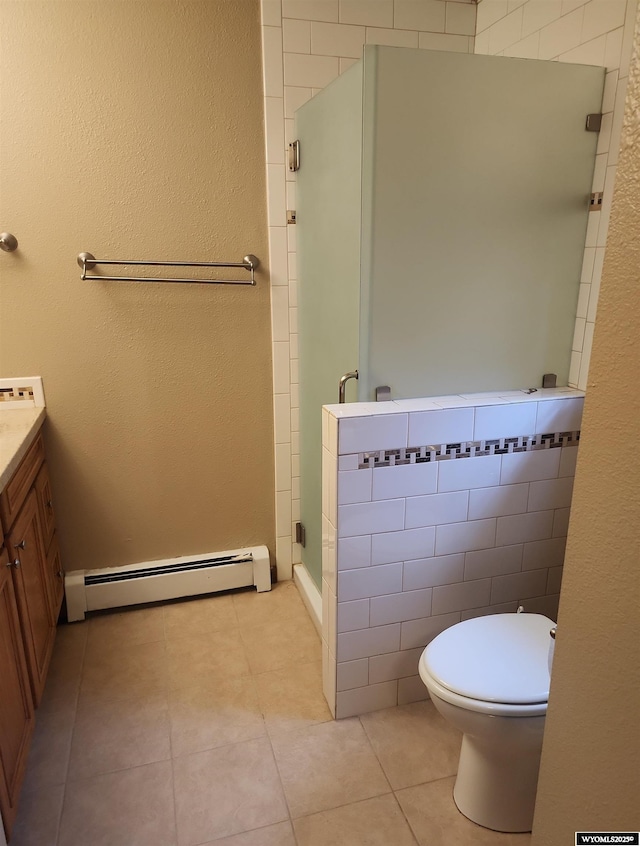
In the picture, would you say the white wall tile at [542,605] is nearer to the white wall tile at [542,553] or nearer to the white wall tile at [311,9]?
the white wall tile at [542,553]

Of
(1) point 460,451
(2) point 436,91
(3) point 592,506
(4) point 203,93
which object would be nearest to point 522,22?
(2) point 436,91

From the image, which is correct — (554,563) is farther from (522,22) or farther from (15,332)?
(15,332)

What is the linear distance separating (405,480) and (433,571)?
0.33 metres

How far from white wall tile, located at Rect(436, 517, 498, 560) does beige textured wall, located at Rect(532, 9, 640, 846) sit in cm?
107

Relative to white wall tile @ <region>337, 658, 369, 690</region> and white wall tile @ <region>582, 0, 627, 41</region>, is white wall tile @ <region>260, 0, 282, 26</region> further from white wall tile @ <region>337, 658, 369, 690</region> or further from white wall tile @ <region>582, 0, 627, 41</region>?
white wall tile @ <region>337, 658, 369, 690</region>

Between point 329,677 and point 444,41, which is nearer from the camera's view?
point 329,677

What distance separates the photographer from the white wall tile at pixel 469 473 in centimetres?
173

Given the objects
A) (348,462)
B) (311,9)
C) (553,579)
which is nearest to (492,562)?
(553,579)

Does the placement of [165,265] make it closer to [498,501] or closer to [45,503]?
[45,503]

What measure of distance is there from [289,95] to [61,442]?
158 centimetres

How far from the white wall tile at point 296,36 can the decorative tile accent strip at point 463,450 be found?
5.04 ft

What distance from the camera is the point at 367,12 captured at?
6.96ft

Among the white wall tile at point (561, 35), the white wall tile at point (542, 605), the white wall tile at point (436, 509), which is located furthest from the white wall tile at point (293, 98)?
the white wall tile at point (542, 605)

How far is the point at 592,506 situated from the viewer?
0.62 meters
